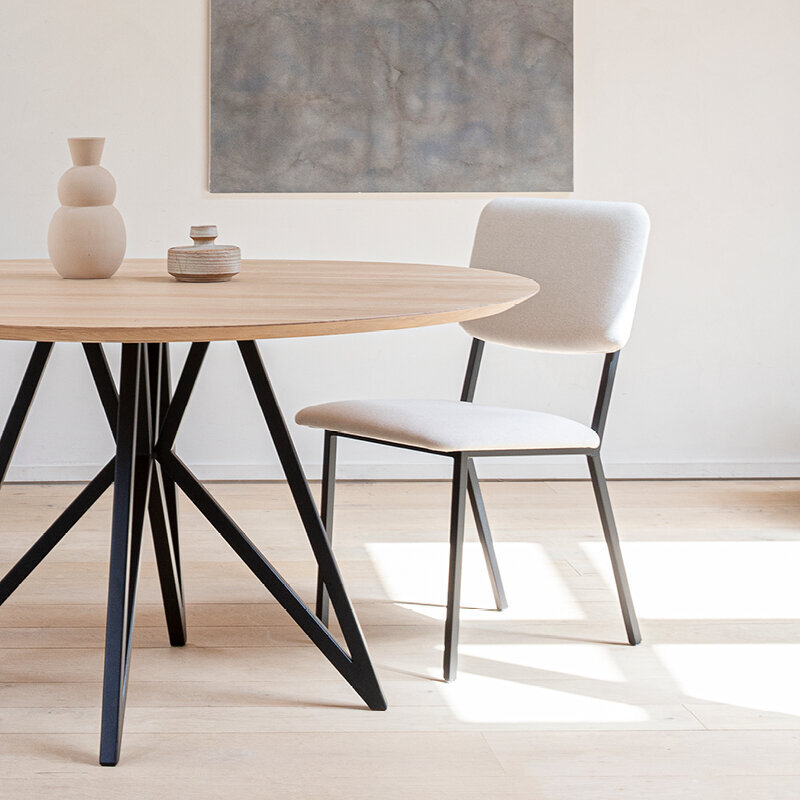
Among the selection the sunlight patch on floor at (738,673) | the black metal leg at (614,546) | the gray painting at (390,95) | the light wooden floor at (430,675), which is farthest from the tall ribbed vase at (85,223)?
the gray painting at (390,95)

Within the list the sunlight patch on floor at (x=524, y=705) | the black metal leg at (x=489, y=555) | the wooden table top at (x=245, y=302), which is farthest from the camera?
the black metal leg at (x=489, y=555)

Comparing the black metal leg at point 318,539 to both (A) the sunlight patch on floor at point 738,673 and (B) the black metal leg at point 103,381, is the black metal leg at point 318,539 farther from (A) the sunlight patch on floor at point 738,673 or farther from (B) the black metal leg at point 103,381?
(A) the sunlight patch on floor at point 738,673

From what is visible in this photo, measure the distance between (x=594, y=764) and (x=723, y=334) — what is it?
219cm

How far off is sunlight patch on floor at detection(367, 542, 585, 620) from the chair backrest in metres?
0.56

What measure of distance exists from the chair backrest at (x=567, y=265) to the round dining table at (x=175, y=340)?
0.17 m

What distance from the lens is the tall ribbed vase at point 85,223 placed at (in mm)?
1912

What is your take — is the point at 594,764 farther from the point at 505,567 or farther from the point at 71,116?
the point at 71,116

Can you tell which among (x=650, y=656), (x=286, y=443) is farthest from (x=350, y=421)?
(x=650, y=656)

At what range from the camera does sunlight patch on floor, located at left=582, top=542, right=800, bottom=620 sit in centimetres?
230

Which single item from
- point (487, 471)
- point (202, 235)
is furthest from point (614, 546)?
point (487, 471)

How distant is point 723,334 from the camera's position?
11.5ft

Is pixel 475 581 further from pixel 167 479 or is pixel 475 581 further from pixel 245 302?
pixel 245 302

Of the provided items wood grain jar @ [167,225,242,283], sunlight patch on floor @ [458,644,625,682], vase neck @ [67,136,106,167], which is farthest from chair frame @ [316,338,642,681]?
vase neck @ [67,136,106,167]

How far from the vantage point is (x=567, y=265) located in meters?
2.21
